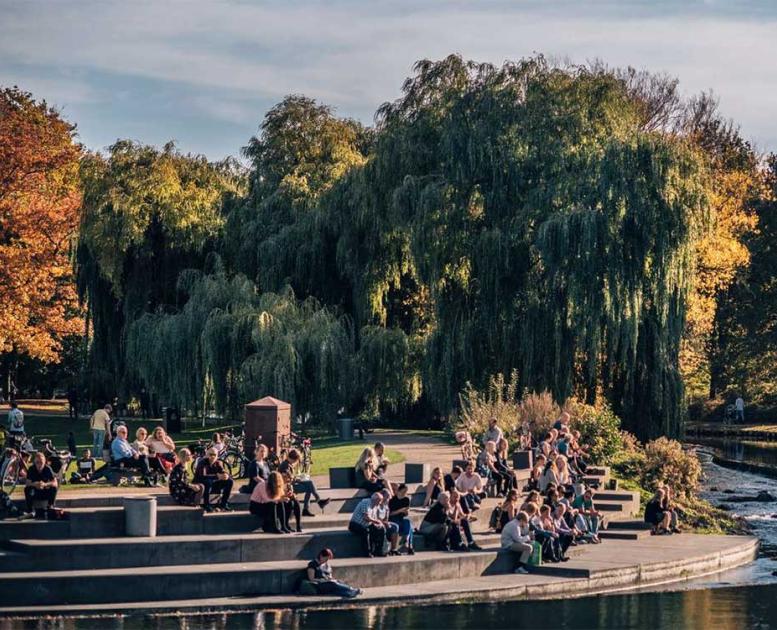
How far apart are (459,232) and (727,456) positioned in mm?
18335

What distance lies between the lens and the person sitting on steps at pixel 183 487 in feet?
82.0

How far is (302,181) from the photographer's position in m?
50.1

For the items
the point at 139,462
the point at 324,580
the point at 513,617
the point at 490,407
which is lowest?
the point at 513,617

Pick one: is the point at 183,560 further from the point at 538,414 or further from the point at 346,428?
the point at 346,428

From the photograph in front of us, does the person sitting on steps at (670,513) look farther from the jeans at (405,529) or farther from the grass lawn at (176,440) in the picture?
the jeans at (405,529)

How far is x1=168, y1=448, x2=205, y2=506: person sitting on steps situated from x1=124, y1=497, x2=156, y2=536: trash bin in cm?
117

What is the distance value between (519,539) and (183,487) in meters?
6.23

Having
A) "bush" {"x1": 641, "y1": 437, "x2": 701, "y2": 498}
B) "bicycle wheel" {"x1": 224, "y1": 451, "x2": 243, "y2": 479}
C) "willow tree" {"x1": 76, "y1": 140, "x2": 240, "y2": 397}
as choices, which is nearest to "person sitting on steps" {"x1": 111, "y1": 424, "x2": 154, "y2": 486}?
"bicycle wheel" {"x1": 224, "y1": 451, "x2": 243, "y2": 479}

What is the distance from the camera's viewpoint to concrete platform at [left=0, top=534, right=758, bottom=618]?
22031 millimetres

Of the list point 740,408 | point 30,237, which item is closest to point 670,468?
point 30,237

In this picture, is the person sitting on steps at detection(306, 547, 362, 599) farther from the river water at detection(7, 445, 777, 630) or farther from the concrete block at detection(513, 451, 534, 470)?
the concrete block at detection(513, 451, 534, 470)

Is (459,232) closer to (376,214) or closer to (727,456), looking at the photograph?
(376,214)

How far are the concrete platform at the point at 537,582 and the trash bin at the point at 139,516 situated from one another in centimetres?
186

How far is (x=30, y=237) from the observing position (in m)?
48.6
